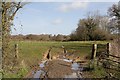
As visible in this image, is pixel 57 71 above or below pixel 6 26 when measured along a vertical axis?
below

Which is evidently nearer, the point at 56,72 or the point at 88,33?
the point at 56,72

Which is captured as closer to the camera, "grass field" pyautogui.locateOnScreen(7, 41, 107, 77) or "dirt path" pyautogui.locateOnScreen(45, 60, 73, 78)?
"dirt path" pyautogui.locateOnScreen(45, 60, 73, 78)

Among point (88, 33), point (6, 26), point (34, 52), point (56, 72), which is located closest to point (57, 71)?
point (56, 72)

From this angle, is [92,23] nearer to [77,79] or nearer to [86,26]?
[86,26]

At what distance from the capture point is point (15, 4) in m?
16.5

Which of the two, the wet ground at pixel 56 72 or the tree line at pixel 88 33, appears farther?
the tree line at pixel 88 33

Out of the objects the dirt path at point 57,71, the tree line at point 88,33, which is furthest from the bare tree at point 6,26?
the tree line at point 88,33

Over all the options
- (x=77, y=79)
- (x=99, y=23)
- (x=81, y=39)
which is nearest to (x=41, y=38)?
(x=81, y=39)

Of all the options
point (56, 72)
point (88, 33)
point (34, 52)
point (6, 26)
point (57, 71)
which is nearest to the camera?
point (6, 26)

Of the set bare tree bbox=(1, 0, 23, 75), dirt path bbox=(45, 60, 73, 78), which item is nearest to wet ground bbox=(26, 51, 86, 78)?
dirt path bbox=(45, 60, 73, 78)

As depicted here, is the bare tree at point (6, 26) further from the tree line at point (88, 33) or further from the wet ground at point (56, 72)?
the tree line at point (88, 33)

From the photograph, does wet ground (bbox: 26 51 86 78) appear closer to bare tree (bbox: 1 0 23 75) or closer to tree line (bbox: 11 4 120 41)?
bare tree (bbox: 1 0 23 75)

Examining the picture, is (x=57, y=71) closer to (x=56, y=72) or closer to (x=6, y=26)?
(x=56, y=72)

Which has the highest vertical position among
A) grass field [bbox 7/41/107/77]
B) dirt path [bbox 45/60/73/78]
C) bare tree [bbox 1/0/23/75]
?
bare tree [bbox 1/0/23/75]
